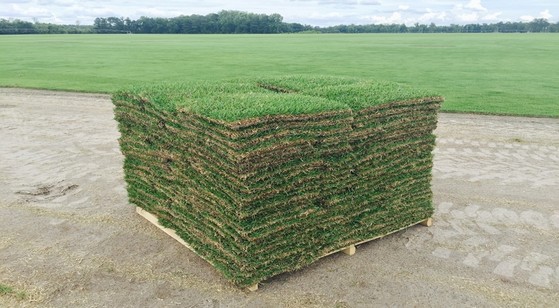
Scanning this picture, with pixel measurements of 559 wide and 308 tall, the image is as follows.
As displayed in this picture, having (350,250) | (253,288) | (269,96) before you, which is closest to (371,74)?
(350,250)

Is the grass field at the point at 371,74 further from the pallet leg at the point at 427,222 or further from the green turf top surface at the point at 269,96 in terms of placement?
the pallet leg at the point at 427,222

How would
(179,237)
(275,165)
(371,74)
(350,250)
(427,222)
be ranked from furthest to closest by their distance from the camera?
(371,74) < (427,222) < (179,237) < (350,250) < (275,165)

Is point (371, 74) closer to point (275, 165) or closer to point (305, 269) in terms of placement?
point (305, 269)

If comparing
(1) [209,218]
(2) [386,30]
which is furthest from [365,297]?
(2) [386,30]

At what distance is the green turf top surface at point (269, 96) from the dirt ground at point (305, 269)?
2462mm

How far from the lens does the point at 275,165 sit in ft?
21.6

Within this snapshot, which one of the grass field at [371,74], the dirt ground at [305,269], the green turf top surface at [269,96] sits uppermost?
the green turf top surface at [269,96]

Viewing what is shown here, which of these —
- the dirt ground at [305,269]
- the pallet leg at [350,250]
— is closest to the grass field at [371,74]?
the dirt ground at [305,269]

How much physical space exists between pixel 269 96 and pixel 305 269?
273 centimetres

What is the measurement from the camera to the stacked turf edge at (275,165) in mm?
6488

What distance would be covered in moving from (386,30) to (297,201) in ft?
569

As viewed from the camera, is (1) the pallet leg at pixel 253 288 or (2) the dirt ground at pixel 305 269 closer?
(2) the dirt ground at pixel 305 269

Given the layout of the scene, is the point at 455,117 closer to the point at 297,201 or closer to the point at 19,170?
the point at 297,201

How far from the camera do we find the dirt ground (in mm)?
6711
